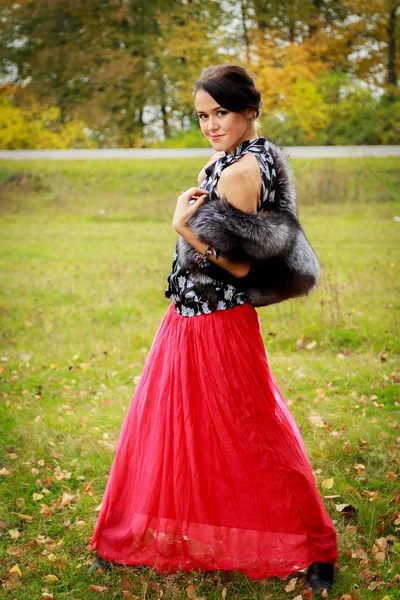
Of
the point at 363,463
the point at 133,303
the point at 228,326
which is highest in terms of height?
the point at 228,326

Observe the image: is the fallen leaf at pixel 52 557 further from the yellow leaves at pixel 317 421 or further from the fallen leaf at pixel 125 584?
the yellow leaves at pixel 317 421

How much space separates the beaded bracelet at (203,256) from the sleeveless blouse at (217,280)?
86 millimetres

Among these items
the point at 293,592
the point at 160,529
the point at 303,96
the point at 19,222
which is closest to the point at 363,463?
the point at 293,592

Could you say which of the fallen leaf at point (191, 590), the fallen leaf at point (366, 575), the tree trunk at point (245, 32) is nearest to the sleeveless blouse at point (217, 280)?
the fallen leaf at point (191, 590)

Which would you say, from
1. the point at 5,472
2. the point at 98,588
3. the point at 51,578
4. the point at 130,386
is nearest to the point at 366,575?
the point at 98,588

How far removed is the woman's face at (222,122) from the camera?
7.41 feet

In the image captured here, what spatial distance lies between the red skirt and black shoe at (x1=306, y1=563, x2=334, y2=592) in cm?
5

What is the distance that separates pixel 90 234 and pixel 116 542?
9078 millimetres

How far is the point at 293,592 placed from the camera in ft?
8.25

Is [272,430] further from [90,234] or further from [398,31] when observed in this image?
[398,31]

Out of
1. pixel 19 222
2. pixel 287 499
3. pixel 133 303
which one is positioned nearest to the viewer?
pixel 287 499

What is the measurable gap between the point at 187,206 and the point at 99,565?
4.74 feet

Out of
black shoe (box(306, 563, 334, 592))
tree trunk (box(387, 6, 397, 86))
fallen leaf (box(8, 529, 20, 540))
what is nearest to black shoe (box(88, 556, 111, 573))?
fallen leaf (box(8, 529, 20, 540))

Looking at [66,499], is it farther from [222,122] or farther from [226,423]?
[222,122]
